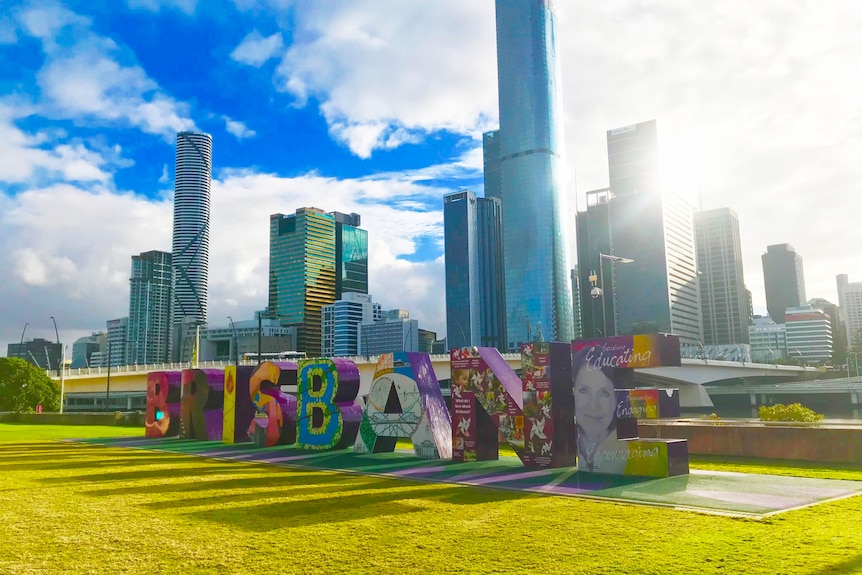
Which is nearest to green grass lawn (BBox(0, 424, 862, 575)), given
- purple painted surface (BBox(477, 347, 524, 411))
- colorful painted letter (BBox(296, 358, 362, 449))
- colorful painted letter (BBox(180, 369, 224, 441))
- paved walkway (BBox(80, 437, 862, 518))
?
paved walkway (BBox(80, 437, 862, 518))

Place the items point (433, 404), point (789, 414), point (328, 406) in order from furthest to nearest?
point (328, 406)
point (789, 414)
point (433, 404)

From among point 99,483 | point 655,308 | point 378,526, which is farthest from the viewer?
point 655,308

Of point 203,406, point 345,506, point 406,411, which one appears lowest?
point 345,506

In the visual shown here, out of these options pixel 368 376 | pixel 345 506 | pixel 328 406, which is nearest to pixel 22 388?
pixel 368 376

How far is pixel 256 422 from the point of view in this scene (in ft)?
109

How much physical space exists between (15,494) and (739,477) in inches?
728

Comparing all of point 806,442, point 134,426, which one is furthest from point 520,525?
point 134,426

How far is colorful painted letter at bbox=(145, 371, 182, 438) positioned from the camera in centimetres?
3897

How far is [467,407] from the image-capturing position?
25016mm

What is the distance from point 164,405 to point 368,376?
37.2m

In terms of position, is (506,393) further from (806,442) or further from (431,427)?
(806,442)

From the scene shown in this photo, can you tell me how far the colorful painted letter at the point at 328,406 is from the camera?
29234 millimetres

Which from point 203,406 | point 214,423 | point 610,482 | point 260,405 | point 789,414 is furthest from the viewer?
point 203,406

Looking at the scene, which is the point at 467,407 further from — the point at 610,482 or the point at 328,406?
the point at 328,406
